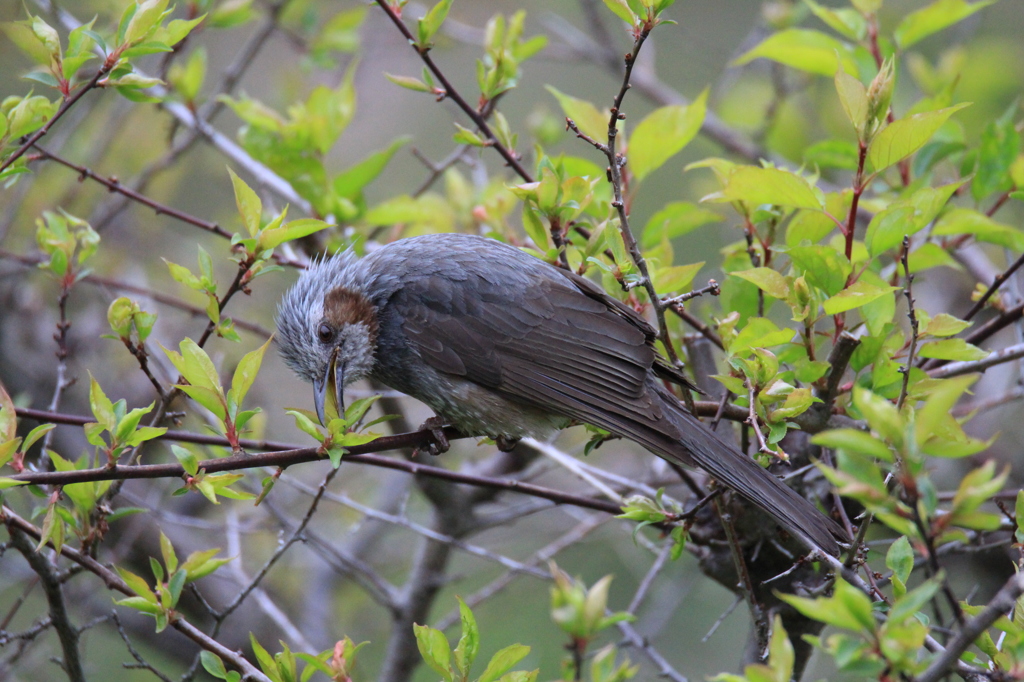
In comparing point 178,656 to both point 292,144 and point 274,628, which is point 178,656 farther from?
point 292,144

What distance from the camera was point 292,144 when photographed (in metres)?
3.52

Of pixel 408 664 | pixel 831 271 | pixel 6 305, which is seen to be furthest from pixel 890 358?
pixel 6 305

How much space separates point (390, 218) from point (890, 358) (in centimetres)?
206

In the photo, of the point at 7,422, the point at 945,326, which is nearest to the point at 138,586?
the point at 7,422

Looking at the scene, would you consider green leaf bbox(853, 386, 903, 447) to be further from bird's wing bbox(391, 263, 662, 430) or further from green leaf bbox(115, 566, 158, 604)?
green leaf bbox(115, 566, 158, 604)

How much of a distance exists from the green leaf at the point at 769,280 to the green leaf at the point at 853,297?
0.69ft

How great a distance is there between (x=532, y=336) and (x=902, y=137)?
5.17 feet

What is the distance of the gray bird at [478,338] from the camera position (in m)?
3.21

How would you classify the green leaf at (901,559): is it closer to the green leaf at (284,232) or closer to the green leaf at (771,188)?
the green leaf at (771,188)

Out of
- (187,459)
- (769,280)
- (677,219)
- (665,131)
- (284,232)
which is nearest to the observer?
(187,459)

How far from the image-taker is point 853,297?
219 cm

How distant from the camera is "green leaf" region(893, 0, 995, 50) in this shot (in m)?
3.14

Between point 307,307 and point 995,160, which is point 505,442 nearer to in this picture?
point 307,307

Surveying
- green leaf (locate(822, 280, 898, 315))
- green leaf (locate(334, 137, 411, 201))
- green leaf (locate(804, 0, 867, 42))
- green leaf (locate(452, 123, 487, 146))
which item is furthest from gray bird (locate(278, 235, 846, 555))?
green leaf (locate(804, 0, 867, 42))
